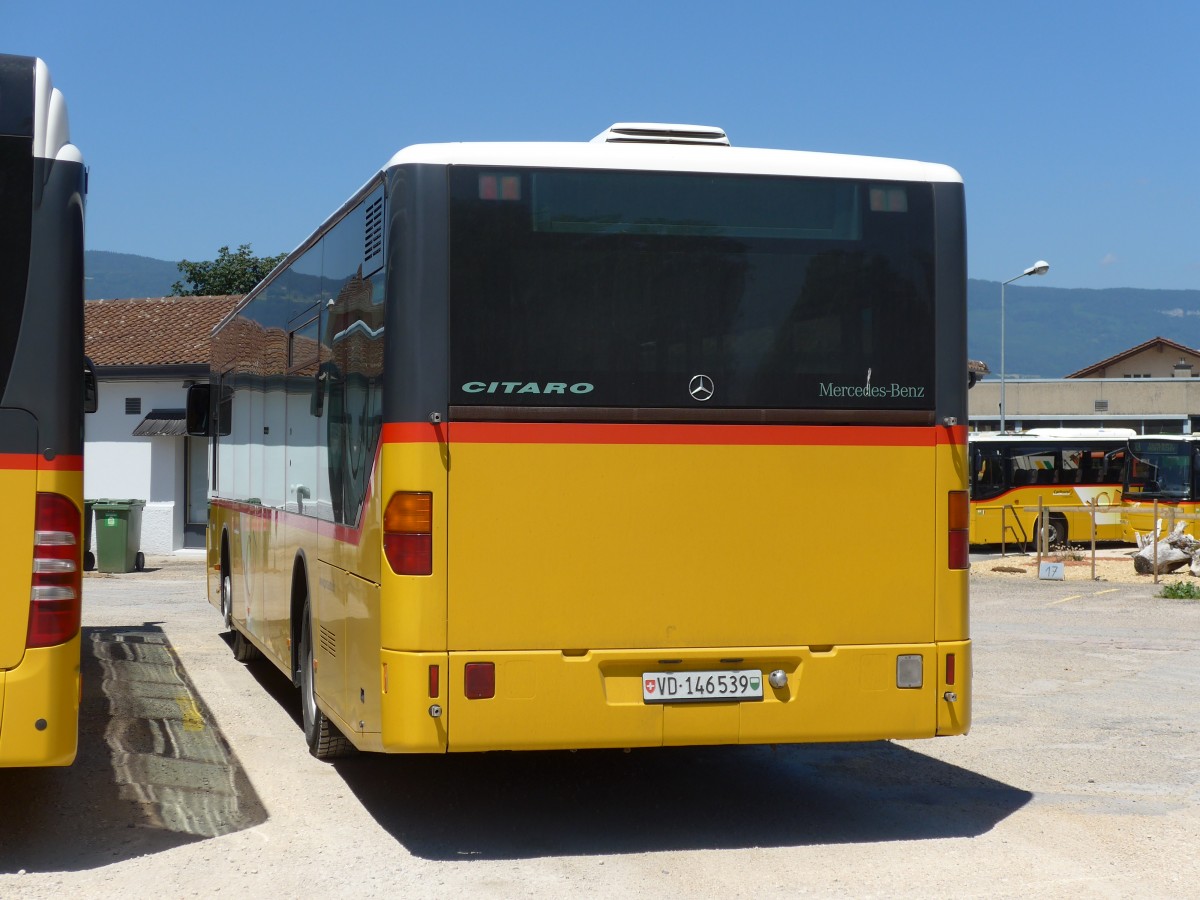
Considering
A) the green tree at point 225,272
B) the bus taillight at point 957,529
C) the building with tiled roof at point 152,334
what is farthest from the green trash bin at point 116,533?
the green tree at point 225,272

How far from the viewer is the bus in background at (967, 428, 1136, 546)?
36438 mm

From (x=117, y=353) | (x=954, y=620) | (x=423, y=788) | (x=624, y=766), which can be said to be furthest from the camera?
(x=117, y=353)

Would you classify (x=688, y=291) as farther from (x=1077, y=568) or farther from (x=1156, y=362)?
(x=1156, y=362)

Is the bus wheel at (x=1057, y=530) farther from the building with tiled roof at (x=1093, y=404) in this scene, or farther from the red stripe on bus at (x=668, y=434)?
the building with tiled roof at (x=1093, y=404)

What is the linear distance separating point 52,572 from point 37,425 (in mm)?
603

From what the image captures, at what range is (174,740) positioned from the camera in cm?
972

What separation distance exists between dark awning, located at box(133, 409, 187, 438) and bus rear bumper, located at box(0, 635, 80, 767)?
2546 centimetres

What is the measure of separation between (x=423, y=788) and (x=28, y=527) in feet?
9.44

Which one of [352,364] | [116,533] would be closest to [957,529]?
[352,364]

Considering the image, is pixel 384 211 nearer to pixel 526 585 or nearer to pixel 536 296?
pixel 536 296

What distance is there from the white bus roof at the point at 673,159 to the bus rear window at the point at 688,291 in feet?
0.15

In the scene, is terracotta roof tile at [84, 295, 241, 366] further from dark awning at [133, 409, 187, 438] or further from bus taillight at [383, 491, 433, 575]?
bus taillight at [383, 491, 433, 575]

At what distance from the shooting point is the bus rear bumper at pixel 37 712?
616cm

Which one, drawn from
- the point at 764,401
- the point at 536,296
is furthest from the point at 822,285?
the point at 536,296
